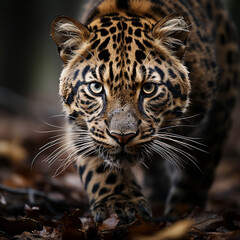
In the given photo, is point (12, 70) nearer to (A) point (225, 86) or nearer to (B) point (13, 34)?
(B) point (13, 34)

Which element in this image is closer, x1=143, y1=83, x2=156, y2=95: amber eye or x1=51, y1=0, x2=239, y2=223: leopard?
x1=51, y1=0, x2=239, y2=223: leopard

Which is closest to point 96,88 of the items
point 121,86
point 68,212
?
point 121,86

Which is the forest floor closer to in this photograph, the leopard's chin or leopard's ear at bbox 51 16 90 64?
the leopard's chin

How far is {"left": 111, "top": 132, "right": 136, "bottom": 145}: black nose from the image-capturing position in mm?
4562

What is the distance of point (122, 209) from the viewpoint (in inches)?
196

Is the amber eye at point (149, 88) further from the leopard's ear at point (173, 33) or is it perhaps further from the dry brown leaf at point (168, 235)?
the dry brown leaf at point (168, 235)

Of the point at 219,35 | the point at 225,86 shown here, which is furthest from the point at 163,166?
the point at 219,35

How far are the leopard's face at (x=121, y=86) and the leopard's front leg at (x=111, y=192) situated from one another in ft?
0.76

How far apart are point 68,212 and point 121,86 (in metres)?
1.70

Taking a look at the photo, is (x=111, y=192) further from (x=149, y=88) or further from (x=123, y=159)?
(x=149, y=88)

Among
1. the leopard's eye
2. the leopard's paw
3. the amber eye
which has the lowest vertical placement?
the leopard's paw

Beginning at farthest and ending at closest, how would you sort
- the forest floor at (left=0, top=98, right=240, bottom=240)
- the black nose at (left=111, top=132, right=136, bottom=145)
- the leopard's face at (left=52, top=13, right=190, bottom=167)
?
the leopard's face at (left=52, top=13, right=190, bottom=167), the black nose at (left=111, top=132, right=136, bottom=145), the forest floor at (left=0, top=98, right=240, bottom=240)

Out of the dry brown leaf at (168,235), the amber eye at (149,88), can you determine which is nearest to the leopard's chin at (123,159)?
the amber eye at (149,88)

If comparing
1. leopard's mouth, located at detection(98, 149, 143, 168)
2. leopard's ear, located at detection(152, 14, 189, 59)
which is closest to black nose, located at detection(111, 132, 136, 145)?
leopard's mouth, located at detection(98, 149, 143, 168)
